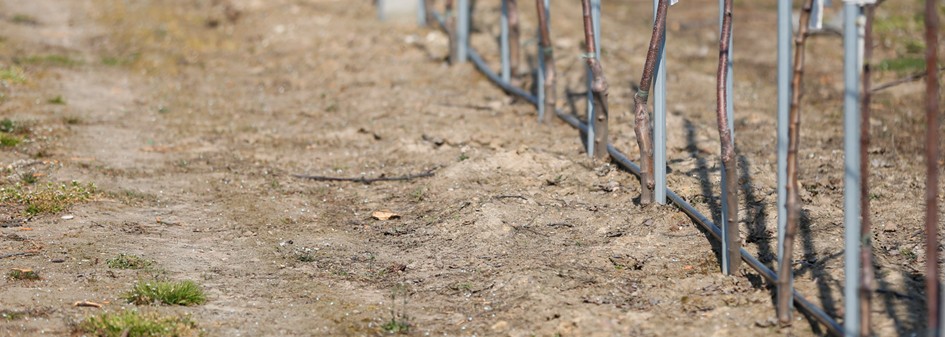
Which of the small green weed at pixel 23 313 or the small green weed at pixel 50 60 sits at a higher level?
the small green weed at pixel 50 60

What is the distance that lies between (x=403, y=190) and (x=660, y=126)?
1.94m

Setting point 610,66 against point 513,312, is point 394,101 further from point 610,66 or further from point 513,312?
point 513,312

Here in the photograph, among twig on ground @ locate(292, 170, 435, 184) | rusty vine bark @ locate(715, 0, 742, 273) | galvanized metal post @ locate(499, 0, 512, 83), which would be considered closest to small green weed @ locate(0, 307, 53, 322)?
twig on ground @ locate(292, 170, 435, 184)

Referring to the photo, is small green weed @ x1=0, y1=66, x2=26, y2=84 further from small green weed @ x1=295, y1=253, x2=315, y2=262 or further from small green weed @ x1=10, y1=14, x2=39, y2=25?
small green weed @ x1=295, y1=253, x2=315, y2=262

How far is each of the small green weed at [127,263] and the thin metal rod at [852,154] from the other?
137 inches

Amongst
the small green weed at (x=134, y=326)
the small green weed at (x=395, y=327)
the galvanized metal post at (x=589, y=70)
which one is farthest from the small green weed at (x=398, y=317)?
the galvanized metal post at (x=589, y=70)

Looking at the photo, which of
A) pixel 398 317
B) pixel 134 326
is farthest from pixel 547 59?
pixel 134 326

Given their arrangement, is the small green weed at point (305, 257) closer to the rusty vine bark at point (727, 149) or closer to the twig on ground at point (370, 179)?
the twig on ground at point (370, 179)

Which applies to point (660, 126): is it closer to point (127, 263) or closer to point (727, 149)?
point (727, 149)

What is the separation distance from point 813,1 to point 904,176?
3085 mm

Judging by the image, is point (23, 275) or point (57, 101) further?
point (57, 101)

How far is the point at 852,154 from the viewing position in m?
4.09

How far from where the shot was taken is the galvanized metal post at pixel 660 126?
20.1 ft

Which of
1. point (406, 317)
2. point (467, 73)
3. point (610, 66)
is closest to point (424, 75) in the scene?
point (467, 73)
